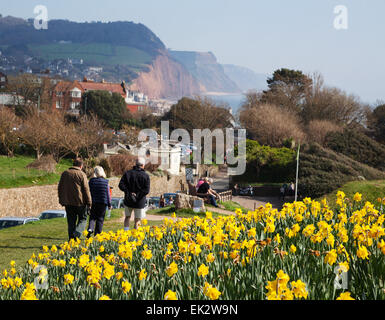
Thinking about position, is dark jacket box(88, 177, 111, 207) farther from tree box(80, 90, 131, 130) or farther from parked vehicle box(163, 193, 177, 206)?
tree box(80, 90, 131, 130)

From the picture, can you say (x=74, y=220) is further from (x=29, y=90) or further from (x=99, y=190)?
(x=29, y=90)

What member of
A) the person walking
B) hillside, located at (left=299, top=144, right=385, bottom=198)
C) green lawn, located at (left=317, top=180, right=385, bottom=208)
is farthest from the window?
the person walking

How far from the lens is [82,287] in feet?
15.9

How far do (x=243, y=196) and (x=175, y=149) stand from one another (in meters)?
9.71

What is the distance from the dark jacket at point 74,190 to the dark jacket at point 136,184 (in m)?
0.70

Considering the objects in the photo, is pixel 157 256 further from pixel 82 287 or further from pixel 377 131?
pixel 377 131

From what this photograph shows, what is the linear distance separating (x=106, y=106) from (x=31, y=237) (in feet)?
235

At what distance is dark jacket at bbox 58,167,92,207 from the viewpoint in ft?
31.1

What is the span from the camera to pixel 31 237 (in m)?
11.6

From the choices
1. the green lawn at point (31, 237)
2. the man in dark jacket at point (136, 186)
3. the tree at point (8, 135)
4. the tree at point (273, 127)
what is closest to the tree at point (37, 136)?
the tree at point (8, 135)

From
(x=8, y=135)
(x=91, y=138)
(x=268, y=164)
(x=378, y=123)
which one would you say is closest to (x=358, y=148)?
(x=268, y=164)

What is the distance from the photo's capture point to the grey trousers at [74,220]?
9.65 meters

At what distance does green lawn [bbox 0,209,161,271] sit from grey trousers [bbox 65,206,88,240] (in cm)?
71

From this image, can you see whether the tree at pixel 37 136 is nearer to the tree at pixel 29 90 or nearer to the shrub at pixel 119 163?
the shrub at pixel 119 163
